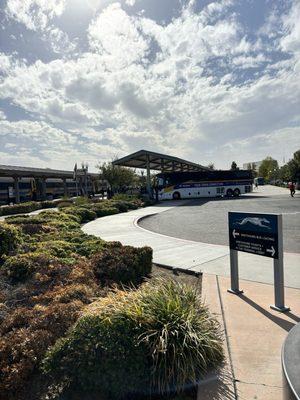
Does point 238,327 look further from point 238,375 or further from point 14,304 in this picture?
point 14,304

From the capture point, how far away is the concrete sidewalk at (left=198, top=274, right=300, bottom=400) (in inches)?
110

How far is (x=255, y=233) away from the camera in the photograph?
→ 4707mm

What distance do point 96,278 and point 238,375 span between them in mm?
3169

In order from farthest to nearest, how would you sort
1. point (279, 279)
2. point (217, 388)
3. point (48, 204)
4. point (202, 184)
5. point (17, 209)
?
point (202, 184)
point (48, 204)
point (17, 209)
point (279, 279)
point (217, 388)

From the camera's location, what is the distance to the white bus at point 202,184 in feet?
123

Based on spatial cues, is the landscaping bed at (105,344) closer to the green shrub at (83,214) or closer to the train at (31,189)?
the green shrub at (83,214)

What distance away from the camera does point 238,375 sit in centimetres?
300

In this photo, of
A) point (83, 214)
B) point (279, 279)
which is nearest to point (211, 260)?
point (279, 279)

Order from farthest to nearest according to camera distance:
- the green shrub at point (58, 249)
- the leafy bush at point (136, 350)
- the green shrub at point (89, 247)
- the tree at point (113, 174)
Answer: the tree at point (113, 174) → the green shrub at point (89, 247) → the green shrub at point (58, 249) → the leafy bush at point (136, 350)

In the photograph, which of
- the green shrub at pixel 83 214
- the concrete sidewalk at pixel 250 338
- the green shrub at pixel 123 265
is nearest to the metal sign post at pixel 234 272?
the concrete sidewalk at pixel 250 338

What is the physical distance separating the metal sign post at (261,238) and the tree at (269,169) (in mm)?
113966

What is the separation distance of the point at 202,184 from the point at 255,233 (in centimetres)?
3487

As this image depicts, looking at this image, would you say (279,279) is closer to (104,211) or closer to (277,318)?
(277,318)

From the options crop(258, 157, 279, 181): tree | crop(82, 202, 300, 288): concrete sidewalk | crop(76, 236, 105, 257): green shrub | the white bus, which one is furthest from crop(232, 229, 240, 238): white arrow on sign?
crop(258, 157, 279, 181): tree
